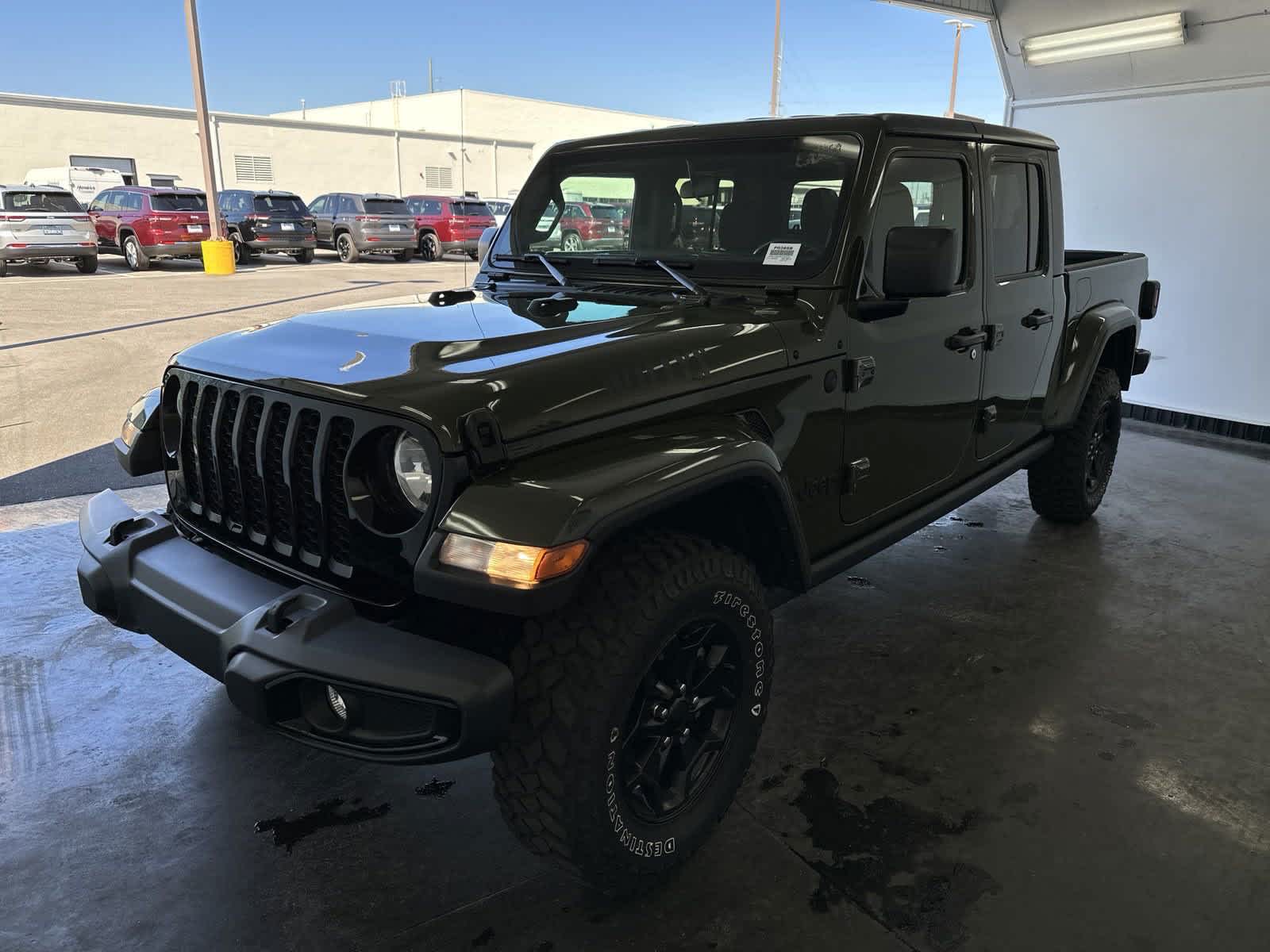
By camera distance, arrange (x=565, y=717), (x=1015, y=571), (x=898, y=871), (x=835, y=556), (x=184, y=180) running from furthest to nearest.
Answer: (x=184, y=180) → (x=1015, y=571) → (x=835, y=556) → (x=898, y=871) → (x=565, y=717)

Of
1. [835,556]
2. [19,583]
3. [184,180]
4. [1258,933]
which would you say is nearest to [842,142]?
[835,556]

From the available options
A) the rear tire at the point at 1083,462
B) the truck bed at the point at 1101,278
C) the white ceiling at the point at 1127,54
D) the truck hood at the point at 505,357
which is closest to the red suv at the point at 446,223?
the white ceiling at the point at 1127,54

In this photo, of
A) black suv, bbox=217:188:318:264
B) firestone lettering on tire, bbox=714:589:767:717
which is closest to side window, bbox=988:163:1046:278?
firestone lettering on tire, bbox=714:589:767:717

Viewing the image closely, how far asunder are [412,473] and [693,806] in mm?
1055

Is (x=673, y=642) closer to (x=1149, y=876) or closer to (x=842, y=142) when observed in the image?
(x=1149, y=876)

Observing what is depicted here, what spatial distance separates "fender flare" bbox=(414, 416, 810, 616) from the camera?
1723 millimetres

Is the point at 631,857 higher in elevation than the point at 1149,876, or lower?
higher

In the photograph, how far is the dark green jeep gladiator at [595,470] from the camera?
1.82 m

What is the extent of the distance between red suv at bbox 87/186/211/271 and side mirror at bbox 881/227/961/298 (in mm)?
18138

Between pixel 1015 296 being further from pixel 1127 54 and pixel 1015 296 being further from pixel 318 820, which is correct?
pixel 1127 54

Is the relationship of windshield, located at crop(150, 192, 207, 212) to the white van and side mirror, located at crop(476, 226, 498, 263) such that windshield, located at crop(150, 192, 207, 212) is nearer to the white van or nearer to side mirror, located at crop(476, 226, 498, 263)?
the white van

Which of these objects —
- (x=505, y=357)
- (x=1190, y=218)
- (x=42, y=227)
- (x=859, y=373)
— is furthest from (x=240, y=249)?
(x=505, y=357)

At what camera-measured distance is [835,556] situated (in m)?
2.75

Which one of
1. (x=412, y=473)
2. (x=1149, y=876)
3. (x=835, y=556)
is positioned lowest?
(x=1149, y=876)
